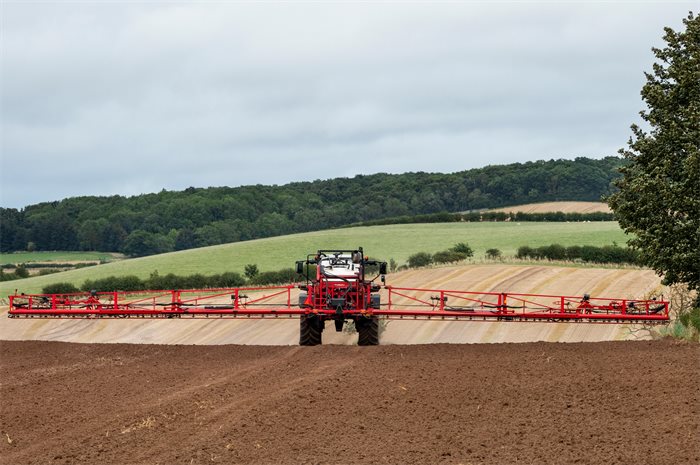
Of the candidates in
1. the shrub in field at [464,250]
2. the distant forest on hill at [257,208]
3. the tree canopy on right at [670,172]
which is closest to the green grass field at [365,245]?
the shrub in field at [464,250]

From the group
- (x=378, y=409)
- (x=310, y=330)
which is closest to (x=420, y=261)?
(x=310, y=330)

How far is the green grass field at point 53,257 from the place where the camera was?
11188 centimetres

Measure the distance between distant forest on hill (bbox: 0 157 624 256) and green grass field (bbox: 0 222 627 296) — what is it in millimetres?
30531

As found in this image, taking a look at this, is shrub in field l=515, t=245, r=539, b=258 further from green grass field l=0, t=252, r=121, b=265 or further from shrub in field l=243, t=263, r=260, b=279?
green grass field l=0, t=252, r=121, b=265

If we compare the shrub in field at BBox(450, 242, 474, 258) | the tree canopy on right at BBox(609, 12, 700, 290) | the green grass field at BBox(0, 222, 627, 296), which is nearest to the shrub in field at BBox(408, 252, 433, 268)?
the shrub in field at BBox(450, 242, 474, 258)

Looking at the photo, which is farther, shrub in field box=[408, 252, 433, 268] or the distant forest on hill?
the distant forest on hill

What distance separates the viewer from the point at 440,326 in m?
37.8

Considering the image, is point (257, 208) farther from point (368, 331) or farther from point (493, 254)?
point (368, 331)

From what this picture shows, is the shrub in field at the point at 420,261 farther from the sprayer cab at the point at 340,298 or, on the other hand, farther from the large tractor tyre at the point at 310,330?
the sprayer cab at the point at 340,298

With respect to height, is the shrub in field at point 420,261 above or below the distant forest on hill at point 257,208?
below

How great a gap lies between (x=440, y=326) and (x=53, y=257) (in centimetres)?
8740

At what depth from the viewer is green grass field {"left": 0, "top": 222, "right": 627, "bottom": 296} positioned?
244ft

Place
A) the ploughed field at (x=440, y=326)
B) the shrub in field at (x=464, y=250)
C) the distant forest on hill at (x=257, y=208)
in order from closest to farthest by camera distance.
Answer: the ploughed field at (x=440, y=326) → the shrub in field at (x=464, y=250) → the distant forest on hill at (x=257, y=208)

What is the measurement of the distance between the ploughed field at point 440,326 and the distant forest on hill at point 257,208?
7167 cm
